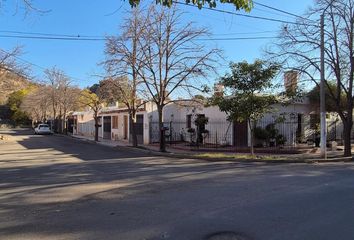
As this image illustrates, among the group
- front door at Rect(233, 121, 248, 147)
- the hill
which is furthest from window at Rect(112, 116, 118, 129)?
front door at Rect(233, 121, 248, 147)

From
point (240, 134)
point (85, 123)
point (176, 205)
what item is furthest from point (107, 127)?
point (176, 205)

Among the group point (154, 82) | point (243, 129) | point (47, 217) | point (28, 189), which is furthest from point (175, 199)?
point (243, 129)

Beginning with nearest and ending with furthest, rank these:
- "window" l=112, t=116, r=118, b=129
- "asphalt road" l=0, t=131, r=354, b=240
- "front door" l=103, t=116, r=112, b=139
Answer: "asphalt road" l=0, t=131, r=354, b=240
"window" l=112, t=116, r=118, b=129
"front door" l=103, t=116, r=112, b=139

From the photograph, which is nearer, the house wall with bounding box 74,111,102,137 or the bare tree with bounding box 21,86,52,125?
the house wall with bounding box 74,111,102,137

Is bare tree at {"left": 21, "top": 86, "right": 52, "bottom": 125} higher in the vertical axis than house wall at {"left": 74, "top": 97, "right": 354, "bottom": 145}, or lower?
higher

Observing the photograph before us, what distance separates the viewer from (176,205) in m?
8.73

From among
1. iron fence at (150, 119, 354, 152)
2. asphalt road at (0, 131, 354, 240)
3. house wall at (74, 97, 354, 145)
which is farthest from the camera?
house wall at (74, 97, 354, 145)

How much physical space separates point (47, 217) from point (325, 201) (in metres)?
5.66

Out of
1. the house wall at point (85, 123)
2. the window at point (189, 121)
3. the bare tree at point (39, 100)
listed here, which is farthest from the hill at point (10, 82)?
the bare tree at point (39, 100)

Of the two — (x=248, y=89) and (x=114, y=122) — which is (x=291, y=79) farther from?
(x=114, y=122)

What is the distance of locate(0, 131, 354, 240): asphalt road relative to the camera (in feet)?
21.7

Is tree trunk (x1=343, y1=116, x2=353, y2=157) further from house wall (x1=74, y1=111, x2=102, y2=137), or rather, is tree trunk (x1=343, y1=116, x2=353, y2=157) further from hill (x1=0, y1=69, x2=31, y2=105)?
house wall (x1=74, y1=111, x2=102, y2=137)

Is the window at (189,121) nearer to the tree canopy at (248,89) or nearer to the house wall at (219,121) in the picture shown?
the house wall at (219,121)

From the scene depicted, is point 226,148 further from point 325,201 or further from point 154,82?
point 325,201
